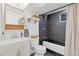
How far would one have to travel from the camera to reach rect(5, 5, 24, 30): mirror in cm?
201

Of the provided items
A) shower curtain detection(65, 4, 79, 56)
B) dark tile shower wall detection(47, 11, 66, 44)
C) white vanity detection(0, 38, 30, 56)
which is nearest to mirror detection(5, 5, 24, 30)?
white vanity detection(0, 38, 30, 56)

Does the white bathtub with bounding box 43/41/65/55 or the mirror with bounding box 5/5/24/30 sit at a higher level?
the mirror with bounding box 5/5/24/30

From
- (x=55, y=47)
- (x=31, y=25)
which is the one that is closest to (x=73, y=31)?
(x=55, y=47)

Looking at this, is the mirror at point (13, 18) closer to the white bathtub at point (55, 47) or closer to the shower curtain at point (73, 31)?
the white bathtub at point (55, 47)

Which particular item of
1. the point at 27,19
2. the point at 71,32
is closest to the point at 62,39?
the point at 71,32

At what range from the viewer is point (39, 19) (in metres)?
2.83

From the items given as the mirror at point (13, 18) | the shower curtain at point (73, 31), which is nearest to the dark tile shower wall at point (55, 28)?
the shower curtain at point (73, 31)

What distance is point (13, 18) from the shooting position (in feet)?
6.93

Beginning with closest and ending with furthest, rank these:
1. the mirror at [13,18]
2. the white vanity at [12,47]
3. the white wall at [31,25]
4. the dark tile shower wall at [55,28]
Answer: the white vanity at [12,47]
the mirror at [13,18]
the white wall at [31,25]
the dark tile shower wall at [55,28]

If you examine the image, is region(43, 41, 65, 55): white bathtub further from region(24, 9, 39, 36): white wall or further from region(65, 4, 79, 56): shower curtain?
region(65, 4, 79, 56): shower curtain

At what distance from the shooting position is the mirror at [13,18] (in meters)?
2.01

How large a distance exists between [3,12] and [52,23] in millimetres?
1666

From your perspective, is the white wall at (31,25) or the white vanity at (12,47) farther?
the white wall at (31,25)

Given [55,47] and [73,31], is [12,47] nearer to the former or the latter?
[73,31]
